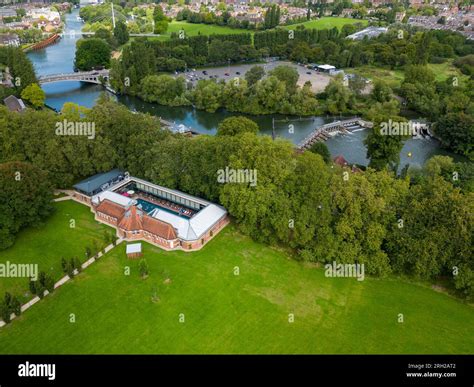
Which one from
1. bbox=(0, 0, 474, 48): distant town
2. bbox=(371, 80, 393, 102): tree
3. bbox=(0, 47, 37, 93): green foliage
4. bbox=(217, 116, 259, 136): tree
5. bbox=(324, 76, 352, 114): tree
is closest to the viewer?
bbox=(217, 116, 259, 136): tree

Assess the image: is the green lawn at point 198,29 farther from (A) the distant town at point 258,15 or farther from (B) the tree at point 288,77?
(B) the tree at point 288,77

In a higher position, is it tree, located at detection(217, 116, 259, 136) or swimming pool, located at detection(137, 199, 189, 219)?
tree, located at detection(217, 116, 259, 136)

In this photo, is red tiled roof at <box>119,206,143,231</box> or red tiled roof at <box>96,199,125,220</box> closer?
red tiled roof at <box>119,206,143,231</box>

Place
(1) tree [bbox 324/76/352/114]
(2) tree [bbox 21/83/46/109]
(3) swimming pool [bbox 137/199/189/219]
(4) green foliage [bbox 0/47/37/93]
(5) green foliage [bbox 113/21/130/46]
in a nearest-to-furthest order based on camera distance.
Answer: (3) swimming pool [bbox 137/199/189/219] < (2) tree [bbox 21/83/46/109] < (4) green foliage [bbox 0/47/37/93] < (1) tree [bbox 324/76/352/114] < (5) green foliage [bbox 113/21/130/46]

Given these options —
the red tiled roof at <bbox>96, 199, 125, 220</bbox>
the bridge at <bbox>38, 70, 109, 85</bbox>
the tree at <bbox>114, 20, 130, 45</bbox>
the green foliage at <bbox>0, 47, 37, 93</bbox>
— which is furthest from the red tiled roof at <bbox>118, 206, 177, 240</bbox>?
the tree at <bbox>114, 20, 130, 45</bbox>

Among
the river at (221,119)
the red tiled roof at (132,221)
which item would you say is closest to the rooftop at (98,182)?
the red tiled roof at (132,221)

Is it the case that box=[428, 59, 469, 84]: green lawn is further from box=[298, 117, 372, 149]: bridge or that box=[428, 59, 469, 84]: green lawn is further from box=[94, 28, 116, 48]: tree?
box=[94, 28, 116, 48]: tree

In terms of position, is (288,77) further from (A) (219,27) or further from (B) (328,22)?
(B) (328,22)
